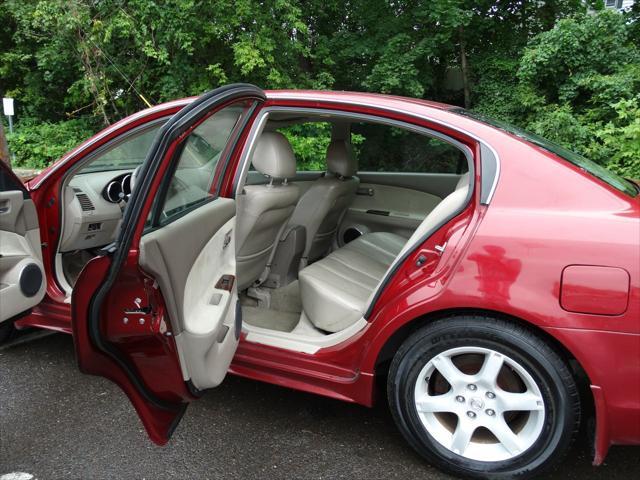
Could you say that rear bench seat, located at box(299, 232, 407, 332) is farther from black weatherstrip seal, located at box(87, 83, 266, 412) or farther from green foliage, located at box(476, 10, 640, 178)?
green foliage, located at box(476, 10, 640, 178)

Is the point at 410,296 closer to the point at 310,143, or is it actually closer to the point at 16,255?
the point at 16,255

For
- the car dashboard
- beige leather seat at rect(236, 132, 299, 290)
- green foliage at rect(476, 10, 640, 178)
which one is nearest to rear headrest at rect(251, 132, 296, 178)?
beige leather seat at rect(236, 132, 299, 290)

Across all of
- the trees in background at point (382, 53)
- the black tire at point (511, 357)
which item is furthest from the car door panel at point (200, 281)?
the trees in background at point (382, 53)

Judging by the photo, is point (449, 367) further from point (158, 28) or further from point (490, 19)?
point (490, 19)

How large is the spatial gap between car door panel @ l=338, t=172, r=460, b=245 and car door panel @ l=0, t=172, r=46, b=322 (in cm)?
233

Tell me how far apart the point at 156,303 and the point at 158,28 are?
704cm

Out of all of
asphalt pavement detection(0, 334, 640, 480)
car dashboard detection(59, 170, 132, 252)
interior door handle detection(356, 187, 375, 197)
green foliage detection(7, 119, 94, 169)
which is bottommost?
green foliage detection(7, 119, 94, 169)

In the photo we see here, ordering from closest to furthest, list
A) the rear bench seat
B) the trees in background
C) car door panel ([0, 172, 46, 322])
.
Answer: car door panel ([0, 172, 46, 322])
the rear bench seat
the trees in background

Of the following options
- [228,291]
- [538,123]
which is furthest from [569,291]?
[538,123]

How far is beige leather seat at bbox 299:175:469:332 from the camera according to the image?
212 cm

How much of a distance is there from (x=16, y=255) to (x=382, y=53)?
24.4 feet

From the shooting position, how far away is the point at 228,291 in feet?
7.25

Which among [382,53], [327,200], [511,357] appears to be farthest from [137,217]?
[382,53]

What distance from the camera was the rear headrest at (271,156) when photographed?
2844 millimetres
